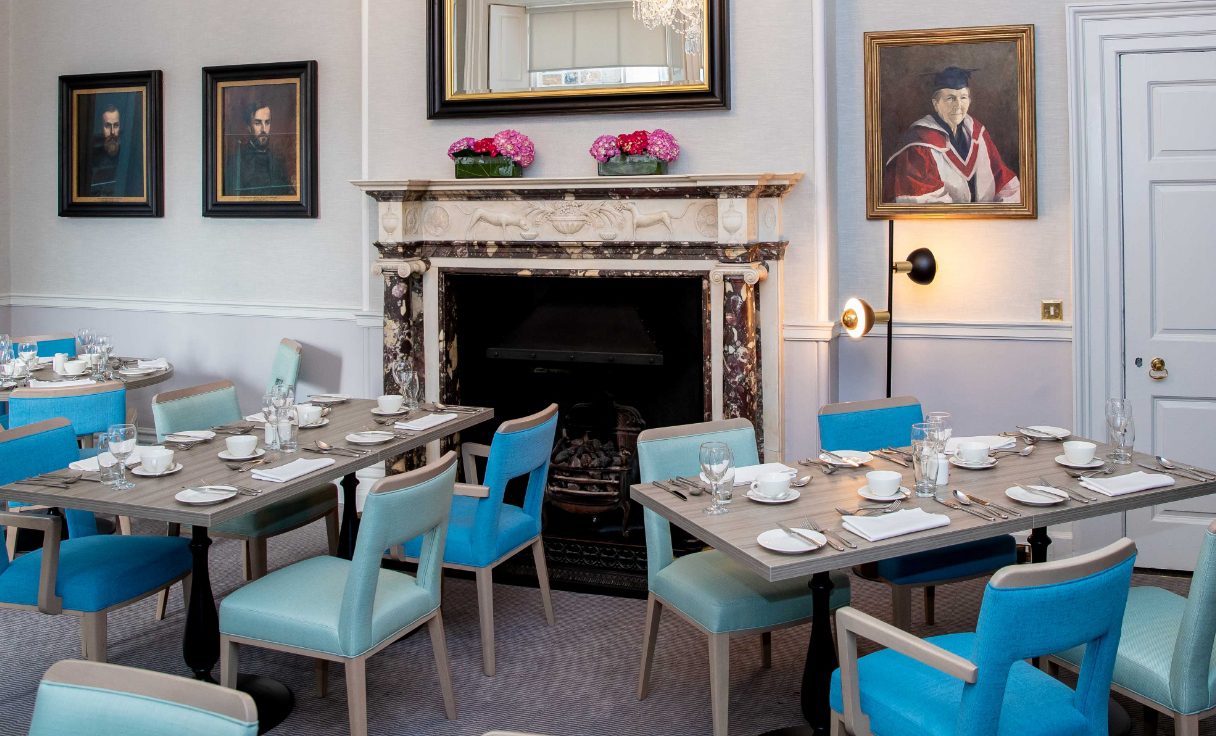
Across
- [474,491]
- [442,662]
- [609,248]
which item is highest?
[609,248]

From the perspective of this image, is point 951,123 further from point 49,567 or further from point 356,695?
point 49,567

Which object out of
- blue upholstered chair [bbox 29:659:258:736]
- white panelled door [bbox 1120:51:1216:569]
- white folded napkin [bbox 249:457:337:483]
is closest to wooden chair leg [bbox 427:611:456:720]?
white folded napkin [bbox 249:457:337:483]

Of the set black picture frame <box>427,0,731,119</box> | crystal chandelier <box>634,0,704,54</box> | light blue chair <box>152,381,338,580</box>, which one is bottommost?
light blue chair <box>152,381,338,580</box>

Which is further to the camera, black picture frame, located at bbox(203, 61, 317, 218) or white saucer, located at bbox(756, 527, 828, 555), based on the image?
black picture frame, located at bbox(203, 61, 317, 218)

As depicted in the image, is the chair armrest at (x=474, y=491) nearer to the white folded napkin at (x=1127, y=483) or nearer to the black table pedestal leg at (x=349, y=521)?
the black table pedestal leg at (x=349, y=521)

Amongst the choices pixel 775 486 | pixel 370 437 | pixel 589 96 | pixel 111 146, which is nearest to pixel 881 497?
pixel 775 486

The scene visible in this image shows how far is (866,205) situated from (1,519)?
369 cm

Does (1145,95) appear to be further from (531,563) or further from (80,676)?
(80,676)

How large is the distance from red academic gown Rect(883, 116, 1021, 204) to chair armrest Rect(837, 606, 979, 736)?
9.46 feet

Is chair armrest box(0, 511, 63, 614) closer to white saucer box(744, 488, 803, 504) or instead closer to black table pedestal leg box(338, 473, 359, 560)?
black table pedestal leg box(338, 473, 359, 560)

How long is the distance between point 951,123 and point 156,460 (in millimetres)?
3593

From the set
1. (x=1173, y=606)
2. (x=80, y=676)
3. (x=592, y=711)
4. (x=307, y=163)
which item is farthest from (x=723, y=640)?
(x=307, y=163)

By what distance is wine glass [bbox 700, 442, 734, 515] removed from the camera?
9.52 feet

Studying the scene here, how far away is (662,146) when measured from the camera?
15.8 feet
